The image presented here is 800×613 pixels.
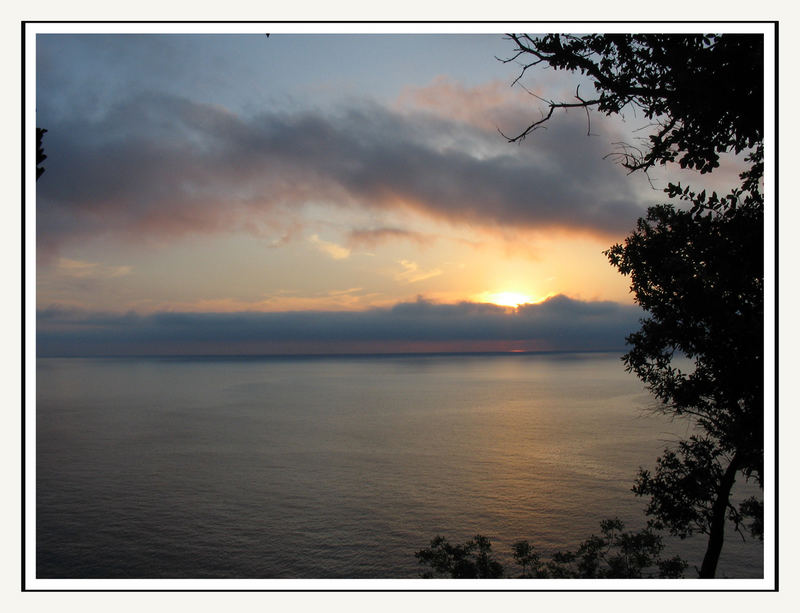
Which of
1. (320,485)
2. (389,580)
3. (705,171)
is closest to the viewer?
(389,580)

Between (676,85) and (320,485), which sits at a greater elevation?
(676,85)

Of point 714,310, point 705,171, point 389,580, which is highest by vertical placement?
point 705,171

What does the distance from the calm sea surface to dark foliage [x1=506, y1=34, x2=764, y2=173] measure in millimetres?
18729

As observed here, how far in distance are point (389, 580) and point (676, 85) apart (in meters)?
6.24

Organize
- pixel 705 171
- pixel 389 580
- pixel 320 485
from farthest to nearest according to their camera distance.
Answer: pixel 320 485
pixel 705 171
pixel 389 580

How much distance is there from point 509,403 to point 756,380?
256 ft

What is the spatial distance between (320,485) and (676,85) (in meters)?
34.0

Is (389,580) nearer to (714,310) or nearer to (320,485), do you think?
(714,310)

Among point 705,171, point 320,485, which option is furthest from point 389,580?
point 320,485

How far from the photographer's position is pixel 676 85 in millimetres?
6090

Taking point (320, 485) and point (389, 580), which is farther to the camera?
point (320, 485)

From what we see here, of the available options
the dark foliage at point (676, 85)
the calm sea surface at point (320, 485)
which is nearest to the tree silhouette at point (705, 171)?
the dark foliage at point (676, 85)

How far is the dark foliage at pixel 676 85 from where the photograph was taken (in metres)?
5.93

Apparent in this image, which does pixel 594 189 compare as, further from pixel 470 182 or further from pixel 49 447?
pixel 49 447
